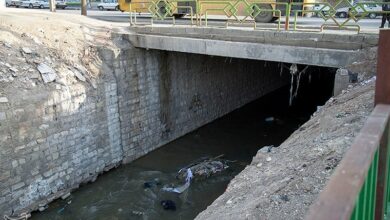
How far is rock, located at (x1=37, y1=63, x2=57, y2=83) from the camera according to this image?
10672mm

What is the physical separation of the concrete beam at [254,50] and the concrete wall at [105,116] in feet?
2.39

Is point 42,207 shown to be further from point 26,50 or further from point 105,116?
point 26,50

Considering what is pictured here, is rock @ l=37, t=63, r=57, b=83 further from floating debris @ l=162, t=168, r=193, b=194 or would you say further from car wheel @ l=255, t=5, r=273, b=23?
car wheel @ l=255, t=5, r=273, b=23

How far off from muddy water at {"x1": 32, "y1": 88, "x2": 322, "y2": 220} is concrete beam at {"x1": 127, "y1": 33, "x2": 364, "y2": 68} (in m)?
3.76

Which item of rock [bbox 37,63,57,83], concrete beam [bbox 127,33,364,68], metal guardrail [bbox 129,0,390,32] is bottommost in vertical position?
rock [bbox 37,63,57,83]

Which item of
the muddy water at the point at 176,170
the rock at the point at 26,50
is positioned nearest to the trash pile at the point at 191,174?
the muddy water at the point at 176,170

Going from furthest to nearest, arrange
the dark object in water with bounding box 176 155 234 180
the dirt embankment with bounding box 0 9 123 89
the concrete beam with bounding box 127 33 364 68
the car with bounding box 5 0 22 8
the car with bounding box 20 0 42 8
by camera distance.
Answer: the car with bounding box 20 0 42 8
the car with bounding box 5 0 22 8
the dark object in water with bounding box 176 155 234 180
the concrete beam with bounding box 127 33 364 68
the dirt embankment with bounding box 0 9 123 89

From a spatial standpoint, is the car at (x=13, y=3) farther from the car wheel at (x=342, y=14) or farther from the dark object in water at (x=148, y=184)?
the dark object in water at (x=148, y=184)

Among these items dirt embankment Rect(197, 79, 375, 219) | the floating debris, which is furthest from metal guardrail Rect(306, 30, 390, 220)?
the floating debris

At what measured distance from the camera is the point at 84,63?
12172mm

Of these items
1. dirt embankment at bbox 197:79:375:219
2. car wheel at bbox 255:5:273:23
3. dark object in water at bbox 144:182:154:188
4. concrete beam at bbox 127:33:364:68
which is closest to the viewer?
dirt embankment at bbox 197:79:375:219

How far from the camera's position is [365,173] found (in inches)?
67.1

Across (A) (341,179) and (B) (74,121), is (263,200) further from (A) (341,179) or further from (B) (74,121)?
(B) (74,121)

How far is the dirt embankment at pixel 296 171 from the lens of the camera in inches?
198
